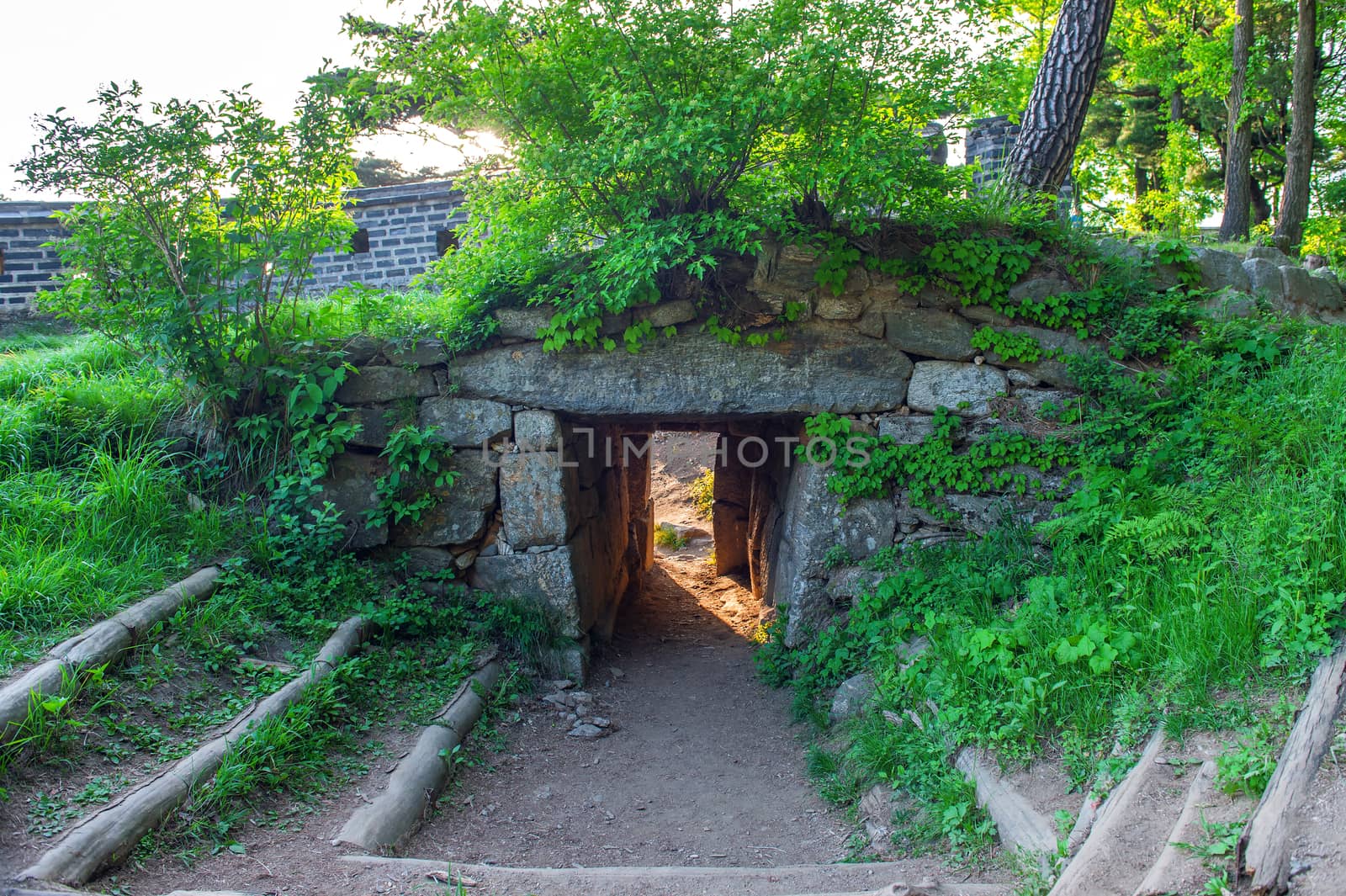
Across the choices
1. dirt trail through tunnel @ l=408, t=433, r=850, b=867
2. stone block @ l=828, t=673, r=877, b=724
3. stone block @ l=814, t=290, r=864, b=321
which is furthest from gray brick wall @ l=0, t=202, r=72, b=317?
stone block @ l=828, t=673, r=877, b=724

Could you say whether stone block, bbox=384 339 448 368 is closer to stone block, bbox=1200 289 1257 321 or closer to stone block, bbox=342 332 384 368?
stone block, bbox=342 332 384 368

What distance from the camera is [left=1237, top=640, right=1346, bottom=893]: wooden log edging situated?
203 cm

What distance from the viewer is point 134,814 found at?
2.69m

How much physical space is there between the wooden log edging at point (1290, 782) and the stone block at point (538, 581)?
3.71 metres

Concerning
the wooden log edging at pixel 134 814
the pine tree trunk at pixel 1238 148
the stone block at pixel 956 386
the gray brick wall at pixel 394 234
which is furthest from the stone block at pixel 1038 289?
the gray brick wall at pixel 394 234

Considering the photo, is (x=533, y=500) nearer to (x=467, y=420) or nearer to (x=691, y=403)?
(x=467, y=420)

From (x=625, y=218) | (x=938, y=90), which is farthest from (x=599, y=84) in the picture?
(x=938, y=90)

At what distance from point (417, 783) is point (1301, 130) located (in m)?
10.6

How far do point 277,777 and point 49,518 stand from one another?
6.99ft

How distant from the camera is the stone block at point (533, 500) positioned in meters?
5.09

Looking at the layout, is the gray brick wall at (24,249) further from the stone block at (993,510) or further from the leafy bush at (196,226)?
the stone block at (993,510)

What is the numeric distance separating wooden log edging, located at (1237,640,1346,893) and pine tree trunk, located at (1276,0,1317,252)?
26.9 feet

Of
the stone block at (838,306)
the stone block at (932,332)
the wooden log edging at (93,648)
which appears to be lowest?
the wooden log edging at (93,648)

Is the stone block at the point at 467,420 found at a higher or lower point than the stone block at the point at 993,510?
higher
